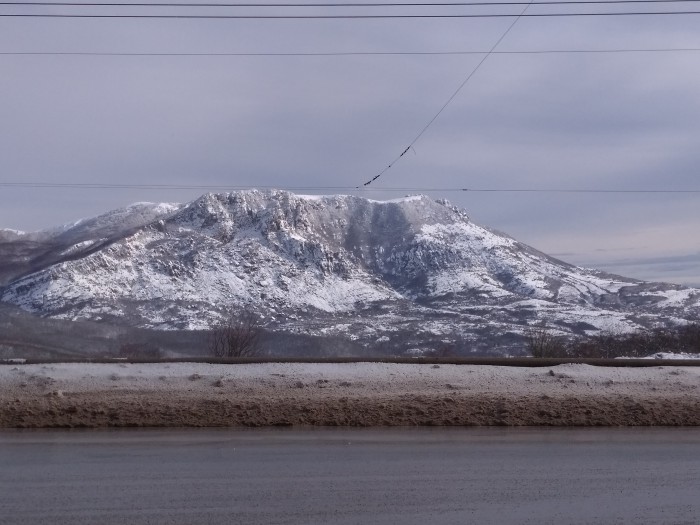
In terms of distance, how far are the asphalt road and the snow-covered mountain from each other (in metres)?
52.4

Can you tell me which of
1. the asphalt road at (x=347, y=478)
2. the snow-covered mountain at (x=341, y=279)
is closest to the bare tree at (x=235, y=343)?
the asphalt road at (x=347, y=478)

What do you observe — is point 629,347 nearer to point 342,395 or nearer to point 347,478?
point 342,395

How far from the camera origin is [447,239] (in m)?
145

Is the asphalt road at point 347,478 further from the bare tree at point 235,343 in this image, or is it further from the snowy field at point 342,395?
the bare tree at point 235,343

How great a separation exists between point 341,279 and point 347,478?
4754 inches

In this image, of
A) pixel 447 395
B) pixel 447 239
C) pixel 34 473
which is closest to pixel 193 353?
pixel 447 395

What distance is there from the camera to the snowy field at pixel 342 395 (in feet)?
59.1

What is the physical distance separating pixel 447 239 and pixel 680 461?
132474 mm

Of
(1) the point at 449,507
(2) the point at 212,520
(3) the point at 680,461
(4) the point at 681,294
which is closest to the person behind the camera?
(2) the point at 212,520

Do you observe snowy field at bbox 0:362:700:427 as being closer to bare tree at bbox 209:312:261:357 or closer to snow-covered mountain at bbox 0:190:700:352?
bare tree at bbox 209:312:261:357

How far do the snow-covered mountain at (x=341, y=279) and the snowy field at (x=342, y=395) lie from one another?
149 ft

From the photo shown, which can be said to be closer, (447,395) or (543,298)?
(447,395)

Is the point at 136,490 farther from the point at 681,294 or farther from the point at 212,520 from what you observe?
the point at 681,294

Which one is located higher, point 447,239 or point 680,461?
point 447,239
